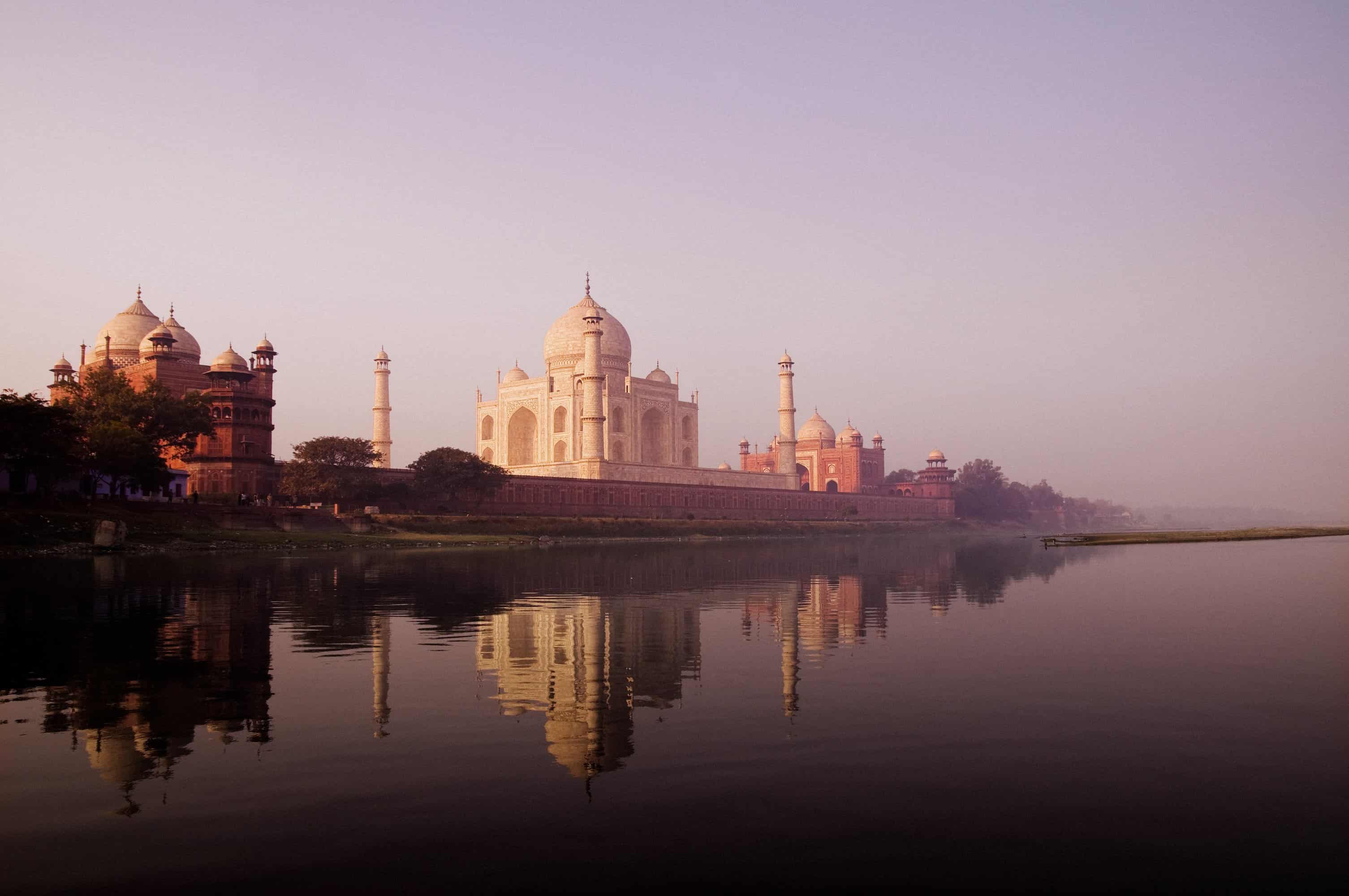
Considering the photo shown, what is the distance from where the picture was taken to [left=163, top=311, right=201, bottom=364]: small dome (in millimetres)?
56094

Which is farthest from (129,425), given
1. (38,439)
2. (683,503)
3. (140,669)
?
(683,503)

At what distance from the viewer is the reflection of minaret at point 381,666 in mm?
8266

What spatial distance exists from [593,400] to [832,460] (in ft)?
121

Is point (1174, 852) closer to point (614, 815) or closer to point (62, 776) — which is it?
point (614, 815)

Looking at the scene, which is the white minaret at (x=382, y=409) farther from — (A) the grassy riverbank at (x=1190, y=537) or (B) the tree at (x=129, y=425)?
(A) the grassy riverbank at (x=1190, y=537)

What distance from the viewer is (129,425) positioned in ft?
135

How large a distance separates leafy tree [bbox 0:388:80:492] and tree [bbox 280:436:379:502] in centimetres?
1156

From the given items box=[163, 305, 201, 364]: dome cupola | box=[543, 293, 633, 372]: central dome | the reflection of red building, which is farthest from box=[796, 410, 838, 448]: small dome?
box=[163, 305, 201, 364]: dome cupola

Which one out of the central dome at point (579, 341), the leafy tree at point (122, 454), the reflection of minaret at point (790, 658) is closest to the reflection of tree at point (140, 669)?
the reflection of minaret at point (790, 658)

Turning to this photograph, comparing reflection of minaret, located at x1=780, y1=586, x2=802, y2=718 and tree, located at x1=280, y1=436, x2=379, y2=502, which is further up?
tree, located at x1=280, y1=436, x2=379, y2=502

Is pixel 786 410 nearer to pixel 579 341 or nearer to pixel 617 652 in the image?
pixel 579 341

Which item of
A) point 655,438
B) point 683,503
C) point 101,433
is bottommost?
point 683,503

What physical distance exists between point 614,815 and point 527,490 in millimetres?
55464

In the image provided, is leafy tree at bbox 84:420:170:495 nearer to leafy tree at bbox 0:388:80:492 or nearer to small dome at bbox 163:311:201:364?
leafy tree at bbox 0:388:80:492
